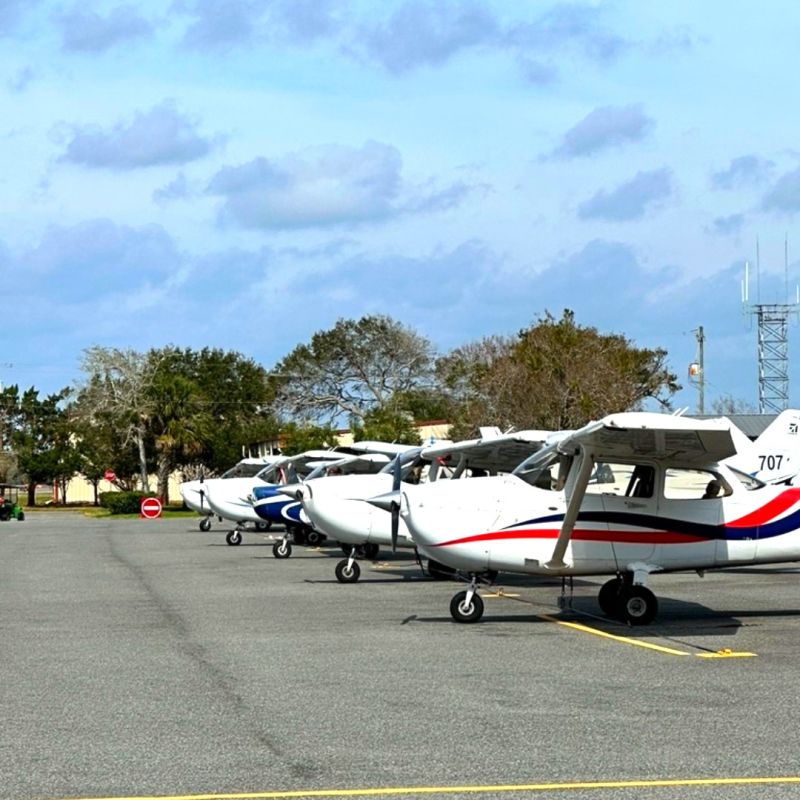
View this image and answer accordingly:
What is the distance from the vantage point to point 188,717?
920 centimetres

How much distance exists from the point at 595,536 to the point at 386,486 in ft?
24.8

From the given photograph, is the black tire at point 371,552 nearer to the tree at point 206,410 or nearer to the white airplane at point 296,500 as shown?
the white airplane at point 296,500

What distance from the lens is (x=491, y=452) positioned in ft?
67.3

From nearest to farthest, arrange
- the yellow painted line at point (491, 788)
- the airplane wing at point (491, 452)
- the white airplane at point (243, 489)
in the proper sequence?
the yellow painted line at point (491, 788)
the airplane wing at point (491, 452)
the white airplane at point (243, 489)

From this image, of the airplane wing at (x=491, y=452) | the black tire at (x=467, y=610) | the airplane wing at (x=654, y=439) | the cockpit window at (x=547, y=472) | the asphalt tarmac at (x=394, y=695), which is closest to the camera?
the asphalt tarmac at (x=394, y=695)

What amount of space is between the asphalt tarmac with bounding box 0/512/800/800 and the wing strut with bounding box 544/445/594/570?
0.65 m

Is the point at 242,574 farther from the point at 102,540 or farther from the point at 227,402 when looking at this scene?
the point at 227,402

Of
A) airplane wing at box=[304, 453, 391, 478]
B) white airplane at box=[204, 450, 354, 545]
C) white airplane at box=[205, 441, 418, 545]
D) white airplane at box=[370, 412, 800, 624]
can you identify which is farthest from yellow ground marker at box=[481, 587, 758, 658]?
white airplane at box=[204, 450, 354, 545]

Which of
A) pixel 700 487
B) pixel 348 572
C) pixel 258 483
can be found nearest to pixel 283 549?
pixel 258 483

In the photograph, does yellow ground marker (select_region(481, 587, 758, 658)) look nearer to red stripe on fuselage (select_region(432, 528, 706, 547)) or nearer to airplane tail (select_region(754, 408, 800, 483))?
red stripe on fuselage (select_region(432, 528, 706, 547))

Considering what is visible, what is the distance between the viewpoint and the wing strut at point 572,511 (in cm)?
1439

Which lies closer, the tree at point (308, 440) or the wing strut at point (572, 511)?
the wing strut at point (572, 511)

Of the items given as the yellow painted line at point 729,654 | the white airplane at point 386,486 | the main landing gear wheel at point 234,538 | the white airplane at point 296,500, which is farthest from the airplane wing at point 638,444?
the main landing gear wheel at point 234,538

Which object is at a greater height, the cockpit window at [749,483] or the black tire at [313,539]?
the cockpit window at [749,483]
